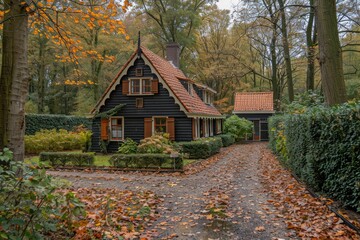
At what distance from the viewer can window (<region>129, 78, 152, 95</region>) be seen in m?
19.6

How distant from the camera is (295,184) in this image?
31.6ft

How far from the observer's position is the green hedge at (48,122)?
23980mm

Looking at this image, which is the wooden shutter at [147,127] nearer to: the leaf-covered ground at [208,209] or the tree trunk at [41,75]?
the leaf-covered ground at [208,209]

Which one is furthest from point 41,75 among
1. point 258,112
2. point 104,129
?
point 258,112

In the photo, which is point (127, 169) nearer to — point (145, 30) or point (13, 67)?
point (13, 67)

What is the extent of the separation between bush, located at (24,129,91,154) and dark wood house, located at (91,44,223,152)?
5.45 feet

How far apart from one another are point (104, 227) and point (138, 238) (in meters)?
0.69

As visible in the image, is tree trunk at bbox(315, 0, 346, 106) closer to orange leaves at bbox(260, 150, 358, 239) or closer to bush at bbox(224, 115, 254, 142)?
orange leaves at bbox(260, 150, 358, 239)

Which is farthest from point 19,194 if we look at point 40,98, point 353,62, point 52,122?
point 353,62

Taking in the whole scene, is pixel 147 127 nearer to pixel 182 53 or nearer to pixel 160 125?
pixel 160 125

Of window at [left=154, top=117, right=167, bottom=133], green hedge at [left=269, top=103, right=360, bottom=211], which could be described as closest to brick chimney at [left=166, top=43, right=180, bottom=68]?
window at [left=154, top=117, right=167, bottom=133]

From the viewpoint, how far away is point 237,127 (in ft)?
104

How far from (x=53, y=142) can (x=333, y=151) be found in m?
19.2

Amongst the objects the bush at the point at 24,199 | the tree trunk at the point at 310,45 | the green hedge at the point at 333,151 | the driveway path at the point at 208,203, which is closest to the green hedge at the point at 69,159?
the driveway path at the point at 208,203
